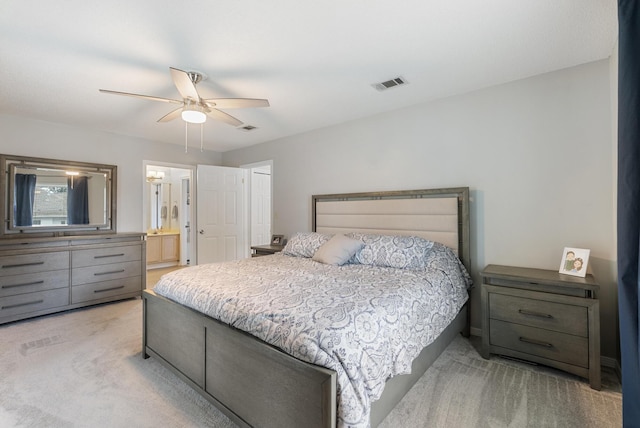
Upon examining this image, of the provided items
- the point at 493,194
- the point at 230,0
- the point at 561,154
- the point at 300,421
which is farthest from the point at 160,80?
the point at 561,154

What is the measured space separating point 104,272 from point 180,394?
2744 millimetres

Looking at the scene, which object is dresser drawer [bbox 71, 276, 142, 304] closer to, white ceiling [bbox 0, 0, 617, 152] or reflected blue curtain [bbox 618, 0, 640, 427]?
white ceiling [bbox 0, 0, 617, 152]

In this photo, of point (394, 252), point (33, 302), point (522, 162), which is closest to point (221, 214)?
point (33, 302)

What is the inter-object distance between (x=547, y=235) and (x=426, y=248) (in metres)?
1.04

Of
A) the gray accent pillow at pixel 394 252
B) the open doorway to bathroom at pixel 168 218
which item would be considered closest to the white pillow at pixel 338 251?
the gray accent pillow at pixel 394 252

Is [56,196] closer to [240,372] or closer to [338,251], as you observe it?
[338,251]

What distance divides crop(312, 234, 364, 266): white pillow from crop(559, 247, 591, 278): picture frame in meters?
1.70

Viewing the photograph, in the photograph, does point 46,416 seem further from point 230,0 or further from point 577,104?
point 577,104

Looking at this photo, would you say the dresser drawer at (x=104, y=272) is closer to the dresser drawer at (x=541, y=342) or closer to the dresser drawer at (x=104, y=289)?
the dresser drawer at (x=104, y=289)

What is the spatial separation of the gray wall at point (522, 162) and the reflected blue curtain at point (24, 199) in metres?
4.27

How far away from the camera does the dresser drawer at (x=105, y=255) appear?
3721 millimetres

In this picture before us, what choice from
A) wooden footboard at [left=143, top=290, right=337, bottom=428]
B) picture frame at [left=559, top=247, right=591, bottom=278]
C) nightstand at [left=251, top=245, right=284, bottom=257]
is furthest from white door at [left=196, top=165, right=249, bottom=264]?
picture frame at [left=559, top=247, right=591, bottom=278]

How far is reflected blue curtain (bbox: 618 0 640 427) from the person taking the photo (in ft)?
3.93

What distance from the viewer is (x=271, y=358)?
58.2 inches
